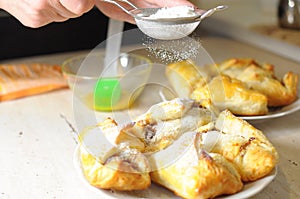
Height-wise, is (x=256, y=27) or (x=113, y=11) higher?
(x=113, y=11)

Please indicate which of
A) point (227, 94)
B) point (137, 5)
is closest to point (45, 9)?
point (137, 5)

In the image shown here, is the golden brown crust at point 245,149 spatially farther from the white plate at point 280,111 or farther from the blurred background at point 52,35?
the blurred background at point 52,35

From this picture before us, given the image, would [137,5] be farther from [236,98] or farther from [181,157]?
[181,157]

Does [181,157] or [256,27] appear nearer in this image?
[181,157]

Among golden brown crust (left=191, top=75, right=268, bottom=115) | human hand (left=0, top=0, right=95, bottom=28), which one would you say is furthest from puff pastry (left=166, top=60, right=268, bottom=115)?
human hand (left=0, top=0, right=95, bottom=28)

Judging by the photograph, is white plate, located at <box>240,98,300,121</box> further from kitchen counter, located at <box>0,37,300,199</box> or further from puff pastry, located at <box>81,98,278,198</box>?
puff pastry, located at <box>81,98,278,198</box>

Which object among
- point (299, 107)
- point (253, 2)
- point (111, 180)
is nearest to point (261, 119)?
point (299, 107)
